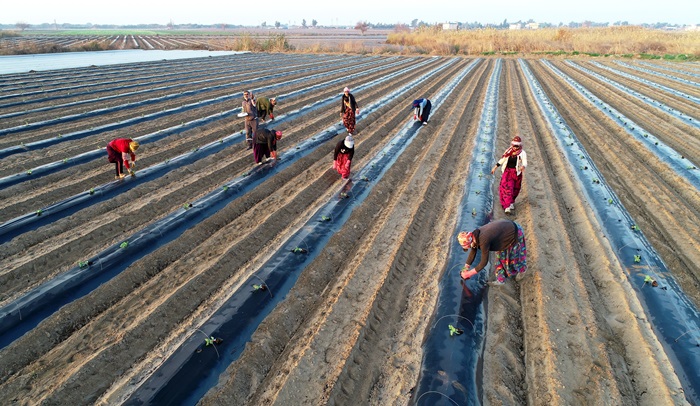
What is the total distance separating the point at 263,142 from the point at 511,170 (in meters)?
5.08

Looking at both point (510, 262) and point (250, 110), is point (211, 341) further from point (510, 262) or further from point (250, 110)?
point (250, 110)

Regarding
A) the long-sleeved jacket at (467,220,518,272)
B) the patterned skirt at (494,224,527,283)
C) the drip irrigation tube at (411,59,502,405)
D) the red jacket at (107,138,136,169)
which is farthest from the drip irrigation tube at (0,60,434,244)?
the patterned skirt at (494,224,527,283)

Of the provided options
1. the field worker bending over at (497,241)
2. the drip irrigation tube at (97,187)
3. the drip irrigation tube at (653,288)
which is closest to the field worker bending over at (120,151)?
the drip irrigation tube at (97,187)

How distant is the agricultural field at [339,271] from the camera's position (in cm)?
357

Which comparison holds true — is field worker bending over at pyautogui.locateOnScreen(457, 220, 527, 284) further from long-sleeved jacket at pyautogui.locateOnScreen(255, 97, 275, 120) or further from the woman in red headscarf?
long-sleeved jacket at pyautogui.locateOnScreen(255, 97, 275, 120)

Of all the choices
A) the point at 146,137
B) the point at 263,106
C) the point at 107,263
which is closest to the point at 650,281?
the point at 107,263

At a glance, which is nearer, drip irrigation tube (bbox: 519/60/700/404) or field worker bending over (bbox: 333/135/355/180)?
drip irrigation tube (bbox: 519/60/700/404)

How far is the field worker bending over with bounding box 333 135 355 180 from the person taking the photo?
760 cm

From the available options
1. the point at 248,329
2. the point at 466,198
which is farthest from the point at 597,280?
the point at 248,329

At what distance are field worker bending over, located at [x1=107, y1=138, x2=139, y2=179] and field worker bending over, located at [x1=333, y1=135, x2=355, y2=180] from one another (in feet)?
12.0

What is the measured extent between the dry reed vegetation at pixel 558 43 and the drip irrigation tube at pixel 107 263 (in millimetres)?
38592

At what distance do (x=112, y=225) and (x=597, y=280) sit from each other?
697 centimetres

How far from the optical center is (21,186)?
7285 mm

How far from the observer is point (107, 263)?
17.0 feet
